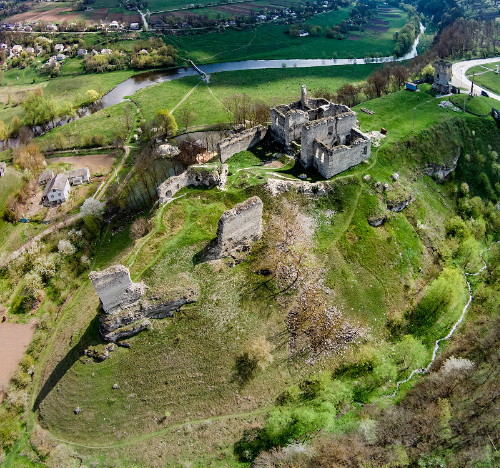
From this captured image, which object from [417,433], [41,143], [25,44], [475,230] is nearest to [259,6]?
[25,44]

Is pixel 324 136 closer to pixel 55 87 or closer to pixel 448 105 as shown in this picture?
pixel 448 105

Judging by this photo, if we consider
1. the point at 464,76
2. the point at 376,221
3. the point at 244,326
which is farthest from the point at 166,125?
the point at 464,76

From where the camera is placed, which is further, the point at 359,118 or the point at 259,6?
the point at 259,6

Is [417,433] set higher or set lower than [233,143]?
lower

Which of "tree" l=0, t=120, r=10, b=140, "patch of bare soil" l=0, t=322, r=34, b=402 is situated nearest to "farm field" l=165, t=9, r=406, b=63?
"tree" l=0, t=120, r=10, b=140

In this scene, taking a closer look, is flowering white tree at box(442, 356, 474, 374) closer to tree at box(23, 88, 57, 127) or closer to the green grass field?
the green grass field

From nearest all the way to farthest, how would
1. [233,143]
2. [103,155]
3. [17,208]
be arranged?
[233,143]
[17,208]
[103,155]

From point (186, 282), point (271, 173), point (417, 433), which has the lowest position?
point (417, 433)

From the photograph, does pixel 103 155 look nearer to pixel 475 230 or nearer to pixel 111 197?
pixel 111 197
